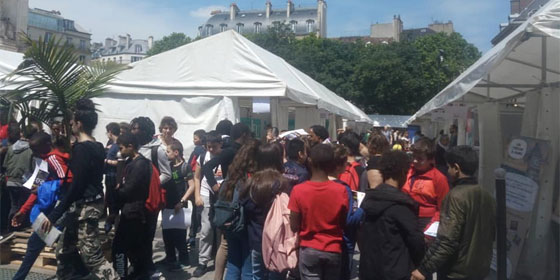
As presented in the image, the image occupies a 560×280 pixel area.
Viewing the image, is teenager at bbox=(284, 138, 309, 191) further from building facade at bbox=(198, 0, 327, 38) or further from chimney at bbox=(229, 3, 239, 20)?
chimney at bbox=(229, 3, 239, 20)

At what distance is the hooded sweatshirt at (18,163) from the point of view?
649 cm

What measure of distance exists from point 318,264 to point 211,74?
6003mm

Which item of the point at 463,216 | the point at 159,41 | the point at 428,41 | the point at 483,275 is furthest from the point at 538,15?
the point at 159,41

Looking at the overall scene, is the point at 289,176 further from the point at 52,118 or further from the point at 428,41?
the point at 428,41

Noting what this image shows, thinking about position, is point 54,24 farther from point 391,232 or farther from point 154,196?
point 391,232

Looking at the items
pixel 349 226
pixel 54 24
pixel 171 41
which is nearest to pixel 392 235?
pixel 349 226

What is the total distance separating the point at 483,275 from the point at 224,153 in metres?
2.86

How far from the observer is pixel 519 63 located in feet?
20.9

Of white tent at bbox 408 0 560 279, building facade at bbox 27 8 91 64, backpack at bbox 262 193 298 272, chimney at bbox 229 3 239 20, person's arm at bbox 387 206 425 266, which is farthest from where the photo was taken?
chimney at bbox 229 3 239 20

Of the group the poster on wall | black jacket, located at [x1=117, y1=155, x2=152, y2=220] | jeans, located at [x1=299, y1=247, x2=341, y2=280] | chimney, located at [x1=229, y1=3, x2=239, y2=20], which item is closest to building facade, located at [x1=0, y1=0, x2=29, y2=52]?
black jacket, located at [x1=117, y1=155, x2=152, y2=220]

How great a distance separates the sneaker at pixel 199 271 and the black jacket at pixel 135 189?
150cm

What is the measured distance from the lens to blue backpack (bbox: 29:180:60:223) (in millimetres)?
4473

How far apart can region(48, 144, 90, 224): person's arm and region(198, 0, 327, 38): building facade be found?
9192 centimetres

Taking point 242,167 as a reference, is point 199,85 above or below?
above
